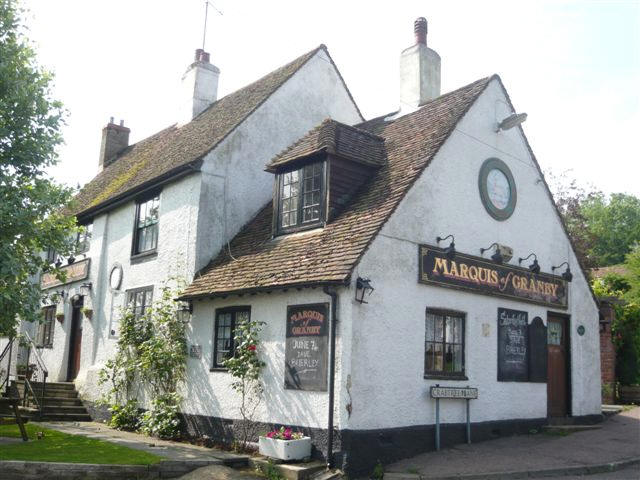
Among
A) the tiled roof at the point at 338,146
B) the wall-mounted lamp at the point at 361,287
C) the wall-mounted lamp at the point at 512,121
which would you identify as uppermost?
the wall-mounted lamp at the point at 512,121

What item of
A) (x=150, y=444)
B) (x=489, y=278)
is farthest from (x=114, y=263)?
(x=489, y=278)

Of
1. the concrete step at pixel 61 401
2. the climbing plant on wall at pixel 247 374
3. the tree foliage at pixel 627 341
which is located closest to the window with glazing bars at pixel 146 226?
the concrete step at pixel 61 401

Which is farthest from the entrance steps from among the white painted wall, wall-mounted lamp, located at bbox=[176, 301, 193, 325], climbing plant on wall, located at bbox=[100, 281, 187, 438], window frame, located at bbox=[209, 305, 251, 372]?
window frame, located at bbox=[209, 305, 251, 372]

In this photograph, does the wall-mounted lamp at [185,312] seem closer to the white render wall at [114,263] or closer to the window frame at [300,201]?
the white render wall at [114,263]

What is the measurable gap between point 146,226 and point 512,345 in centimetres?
979

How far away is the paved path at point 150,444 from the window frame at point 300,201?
15.3 ft

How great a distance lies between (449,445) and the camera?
12.4m

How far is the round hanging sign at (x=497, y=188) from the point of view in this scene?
46.8 feet

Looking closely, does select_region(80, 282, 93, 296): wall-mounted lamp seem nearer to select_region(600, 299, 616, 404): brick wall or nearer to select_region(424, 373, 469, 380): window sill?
select_region(424, 373, 469, 380): window sill

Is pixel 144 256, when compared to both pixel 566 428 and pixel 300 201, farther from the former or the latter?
pixel 566 428

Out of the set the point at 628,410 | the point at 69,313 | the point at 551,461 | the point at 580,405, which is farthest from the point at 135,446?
the point at 628,410

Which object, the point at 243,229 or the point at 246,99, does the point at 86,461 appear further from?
the point at 246,99

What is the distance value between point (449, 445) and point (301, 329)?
143 inches

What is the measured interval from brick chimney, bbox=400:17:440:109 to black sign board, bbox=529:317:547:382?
625cm
